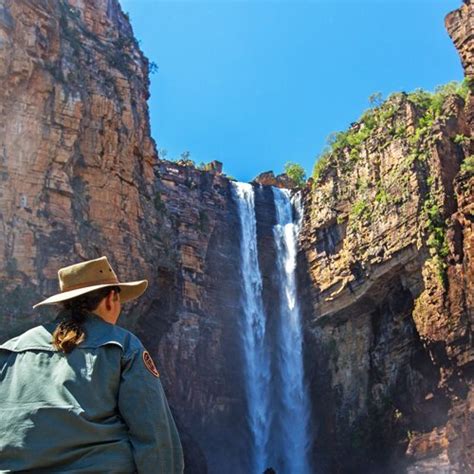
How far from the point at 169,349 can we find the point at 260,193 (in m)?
10.6

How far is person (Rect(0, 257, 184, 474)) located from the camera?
2.75 m

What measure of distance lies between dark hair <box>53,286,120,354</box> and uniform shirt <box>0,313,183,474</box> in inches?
1.4

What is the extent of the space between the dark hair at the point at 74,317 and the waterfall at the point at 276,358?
97.8 feet

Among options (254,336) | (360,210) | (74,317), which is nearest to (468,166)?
(360,210)

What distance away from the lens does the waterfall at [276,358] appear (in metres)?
32.3

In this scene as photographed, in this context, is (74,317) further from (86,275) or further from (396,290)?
(396,290)

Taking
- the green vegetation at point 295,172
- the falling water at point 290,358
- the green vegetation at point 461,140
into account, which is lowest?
the falling water at point 290,358

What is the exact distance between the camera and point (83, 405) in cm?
283

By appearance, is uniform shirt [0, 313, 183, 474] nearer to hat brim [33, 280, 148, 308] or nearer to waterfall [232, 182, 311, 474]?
hat brim [33, 280, 148, 308]

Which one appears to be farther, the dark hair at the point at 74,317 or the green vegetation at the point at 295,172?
the green vegetation at the point at 295,172

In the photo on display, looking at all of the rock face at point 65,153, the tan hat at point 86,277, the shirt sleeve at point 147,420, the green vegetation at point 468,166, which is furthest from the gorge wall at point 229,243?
the shirt sleeve at point 147,420

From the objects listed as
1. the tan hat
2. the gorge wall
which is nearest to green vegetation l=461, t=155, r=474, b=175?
the gorge wall

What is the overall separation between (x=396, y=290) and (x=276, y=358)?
7.19 m

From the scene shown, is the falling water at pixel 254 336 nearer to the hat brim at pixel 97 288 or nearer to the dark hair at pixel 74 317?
the hat brim at pixel 97 288
